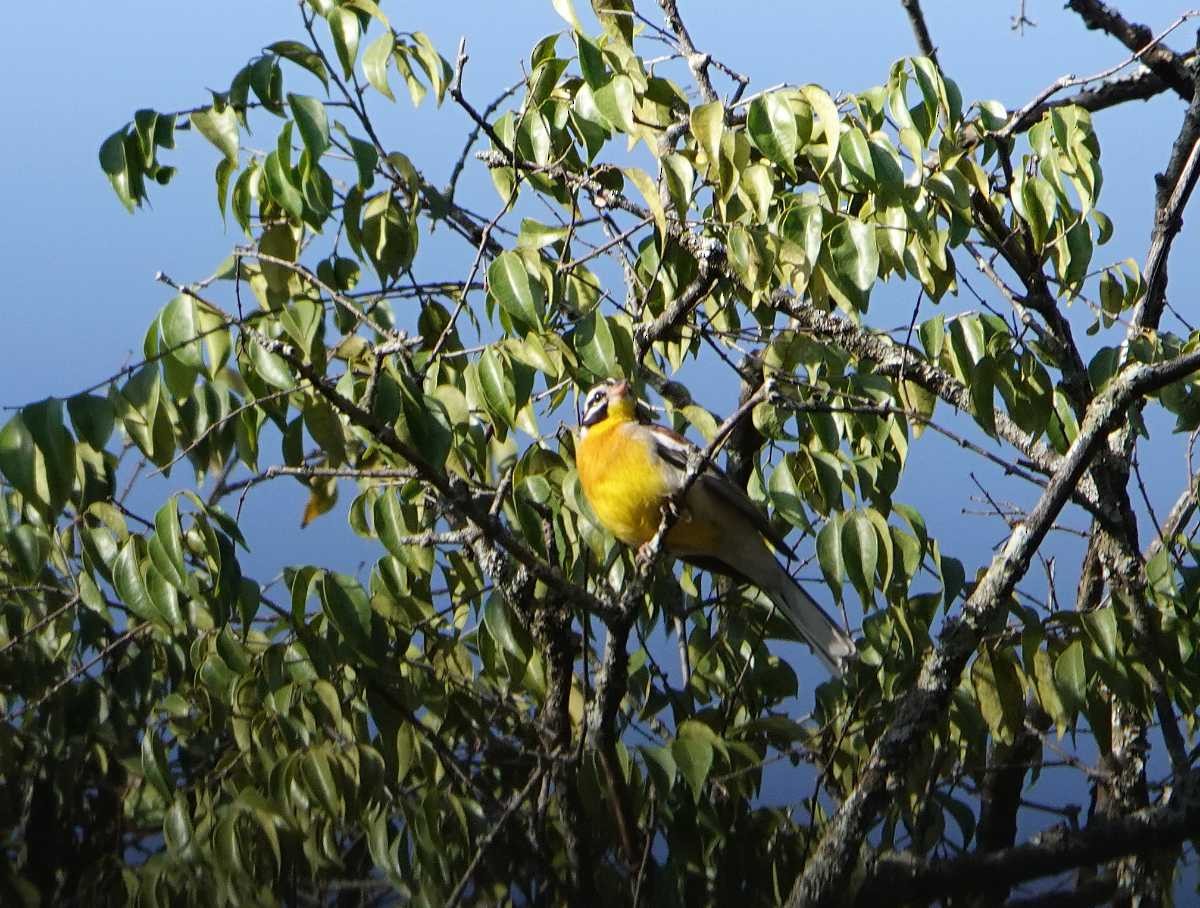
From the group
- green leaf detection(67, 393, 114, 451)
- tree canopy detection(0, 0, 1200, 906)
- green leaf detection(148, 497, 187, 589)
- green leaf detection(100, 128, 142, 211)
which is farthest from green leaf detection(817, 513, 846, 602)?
green leaf detection(100, 128, 142, 211)

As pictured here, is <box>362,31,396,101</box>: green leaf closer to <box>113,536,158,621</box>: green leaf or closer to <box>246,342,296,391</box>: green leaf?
<box>246,342,296,391</box>: green leaf

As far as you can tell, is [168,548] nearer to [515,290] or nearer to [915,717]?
[515,290]

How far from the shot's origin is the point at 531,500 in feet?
7.38

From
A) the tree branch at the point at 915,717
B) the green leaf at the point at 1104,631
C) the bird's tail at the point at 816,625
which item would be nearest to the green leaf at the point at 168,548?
the tree branch at the point at 915,717

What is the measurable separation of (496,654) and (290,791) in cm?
48

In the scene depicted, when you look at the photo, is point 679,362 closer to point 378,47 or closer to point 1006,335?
point 1006,335

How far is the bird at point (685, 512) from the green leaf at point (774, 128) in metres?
0.81

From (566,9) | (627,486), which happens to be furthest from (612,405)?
(566,9)

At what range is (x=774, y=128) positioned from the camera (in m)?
2.04

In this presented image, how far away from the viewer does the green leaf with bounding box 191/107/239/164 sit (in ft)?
6.94

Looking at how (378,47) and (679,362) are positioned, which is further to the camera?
(679,362)

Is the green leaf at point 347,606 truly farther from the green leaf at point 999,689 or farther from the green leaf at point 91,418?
the green leaf at point 999,689

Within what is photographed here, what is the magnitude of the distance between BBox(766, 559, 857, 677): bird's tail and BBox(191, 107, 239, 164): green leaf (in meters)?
1.36

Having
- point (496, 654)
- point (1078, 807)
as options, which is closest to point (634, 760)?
point (496, 654)
